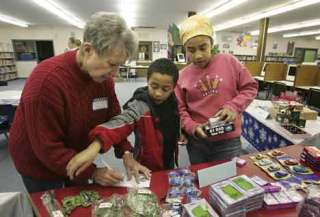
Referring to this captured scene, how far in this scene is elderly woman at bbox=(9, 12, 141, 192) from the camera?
773mm

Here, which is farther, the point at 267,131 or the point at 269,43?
the point at 269,43

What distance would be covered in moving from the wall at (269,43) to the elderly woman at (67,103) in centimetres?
1225

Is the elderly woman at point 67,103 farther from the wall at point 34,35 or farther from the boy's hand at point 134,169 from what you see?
the wall at point 34,35

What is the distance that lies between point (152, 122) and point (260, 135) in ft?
5.61

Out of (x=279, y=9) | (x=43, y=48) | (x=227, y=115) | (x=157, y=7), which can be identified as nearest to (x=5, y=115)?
(x=227, y=115)

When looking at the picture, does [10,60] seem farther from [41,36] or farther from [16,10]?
[16,10]

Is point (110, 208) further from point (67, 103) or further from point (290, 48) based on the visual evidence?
point (290, 48)

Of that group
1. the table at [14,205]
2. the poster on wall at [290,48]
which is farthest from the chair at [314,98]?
the poster on wall at [290,48]

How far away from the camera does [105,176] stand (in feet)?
2.99

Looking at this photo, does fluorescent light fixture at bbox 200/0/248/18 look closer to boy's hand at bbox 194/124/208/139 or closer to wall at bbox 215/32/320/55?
wall at bbox 215/32/320/55

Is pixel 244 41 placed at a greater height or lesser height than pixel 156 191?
greater

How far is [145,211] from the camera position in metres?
0.71

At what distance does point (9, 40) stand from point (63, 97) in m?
13.5

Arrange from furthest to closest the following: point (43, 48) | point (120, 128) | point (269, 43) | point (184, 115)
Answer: point (269, 43), point (43, 48), point (184, 115), point (120, 128)
